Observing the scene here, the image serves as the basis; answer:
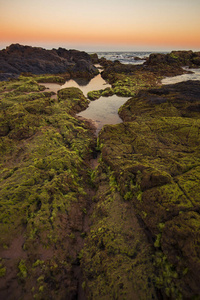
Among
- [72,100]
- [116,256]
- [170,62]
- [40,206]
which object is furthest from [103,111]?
[170,62]

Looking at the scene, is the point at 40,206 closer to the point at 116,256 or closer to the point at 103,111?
the point at 116,256

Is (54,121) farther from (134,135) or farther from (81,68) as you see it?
(81,68)

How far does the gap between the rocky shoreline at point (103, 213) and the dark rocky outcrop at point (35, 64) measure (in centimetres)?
3183

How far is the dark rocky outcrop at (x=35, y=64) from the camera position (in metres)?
37.4

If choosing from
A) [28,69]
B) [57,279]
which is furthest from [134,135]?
[28,69]

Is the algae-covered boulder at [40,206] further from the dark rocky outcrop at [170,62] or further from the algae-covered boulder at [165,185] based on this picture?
the dark rocky outcrop at [170,62]

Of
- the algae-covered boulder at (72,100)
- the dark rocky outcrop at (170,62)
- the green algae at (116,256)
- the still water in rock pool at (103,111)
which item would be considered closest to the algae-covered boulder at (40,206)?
the green algae at (116,256)

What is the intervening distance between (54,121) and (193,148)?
31.8 ft

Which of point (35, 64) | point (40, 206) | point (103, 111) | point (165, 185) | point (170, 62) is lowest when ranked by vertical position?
point (40, 206)

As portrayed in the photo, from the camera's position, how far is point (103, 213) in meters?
5.52

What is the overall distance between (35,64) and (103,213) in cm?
4672

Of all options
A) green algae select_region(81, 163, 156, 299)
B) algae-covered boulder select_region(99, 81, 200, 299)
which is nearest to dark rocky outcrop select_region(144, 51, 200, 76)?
algae-covered boulder select_region(99, 81, 200, 299)

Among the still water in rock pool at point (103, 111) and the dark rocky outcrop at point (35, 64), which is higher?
the dark rocky outcrop at point (35, 64)

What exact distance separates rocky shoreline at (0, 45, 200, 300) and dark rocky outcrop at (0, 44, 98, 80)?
3183 centimetres
